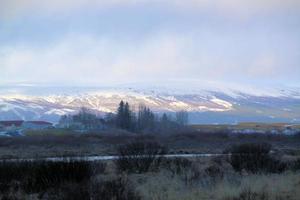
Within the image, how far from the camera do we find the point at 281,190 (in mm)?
14594

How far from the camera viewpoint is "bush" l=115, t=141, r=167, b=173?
22938 millimetres

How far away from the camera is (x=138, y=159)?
912 inches

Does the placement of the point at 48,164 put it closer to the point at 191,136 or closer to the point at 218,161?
the point at 218,161

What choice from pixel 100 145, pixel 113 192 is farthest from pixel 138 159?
pixel 100 145

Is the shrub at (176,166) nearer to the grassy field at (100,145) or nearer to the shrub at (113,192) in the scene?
the shrub at (113,192)

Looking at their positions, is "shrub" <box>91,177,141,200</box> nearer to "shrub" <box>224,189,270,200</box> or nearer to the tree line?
"shrub" <box>224,189,270,200</box>

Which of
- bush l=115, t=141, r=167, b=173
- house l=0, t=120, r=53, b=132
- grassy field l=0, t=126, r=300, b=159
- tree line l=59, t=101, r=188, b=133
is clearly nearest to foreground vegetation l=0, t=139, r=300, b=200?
bush l=115, t=141, r=167, b=173

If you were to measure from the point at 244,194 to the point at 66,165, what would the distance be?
6393mm

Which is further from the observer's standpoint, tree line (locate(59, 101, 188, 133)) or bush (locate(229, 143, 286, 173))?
tree line (locate(59, 101, 188, 133))

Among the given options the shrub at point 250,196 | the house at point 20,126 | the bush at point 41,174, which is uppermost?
the shrub at point 250,196

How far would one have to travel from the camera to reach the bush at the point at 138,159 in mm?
22938

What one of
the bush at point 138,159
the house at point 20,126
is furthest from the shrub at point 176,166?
the house at point 20,126

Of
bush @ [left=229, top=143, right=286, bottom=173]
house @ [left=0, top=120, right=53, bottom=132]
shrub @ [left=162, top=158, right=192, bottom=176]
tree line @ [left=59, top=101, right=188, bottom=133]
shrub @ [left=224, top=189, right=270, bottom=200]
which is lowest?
house @ [left=0, top=120, right=53, bottom=132]

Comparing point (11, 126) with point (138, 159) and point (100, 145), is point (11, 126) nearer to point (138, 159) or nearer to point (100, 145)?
point (100, 145)
